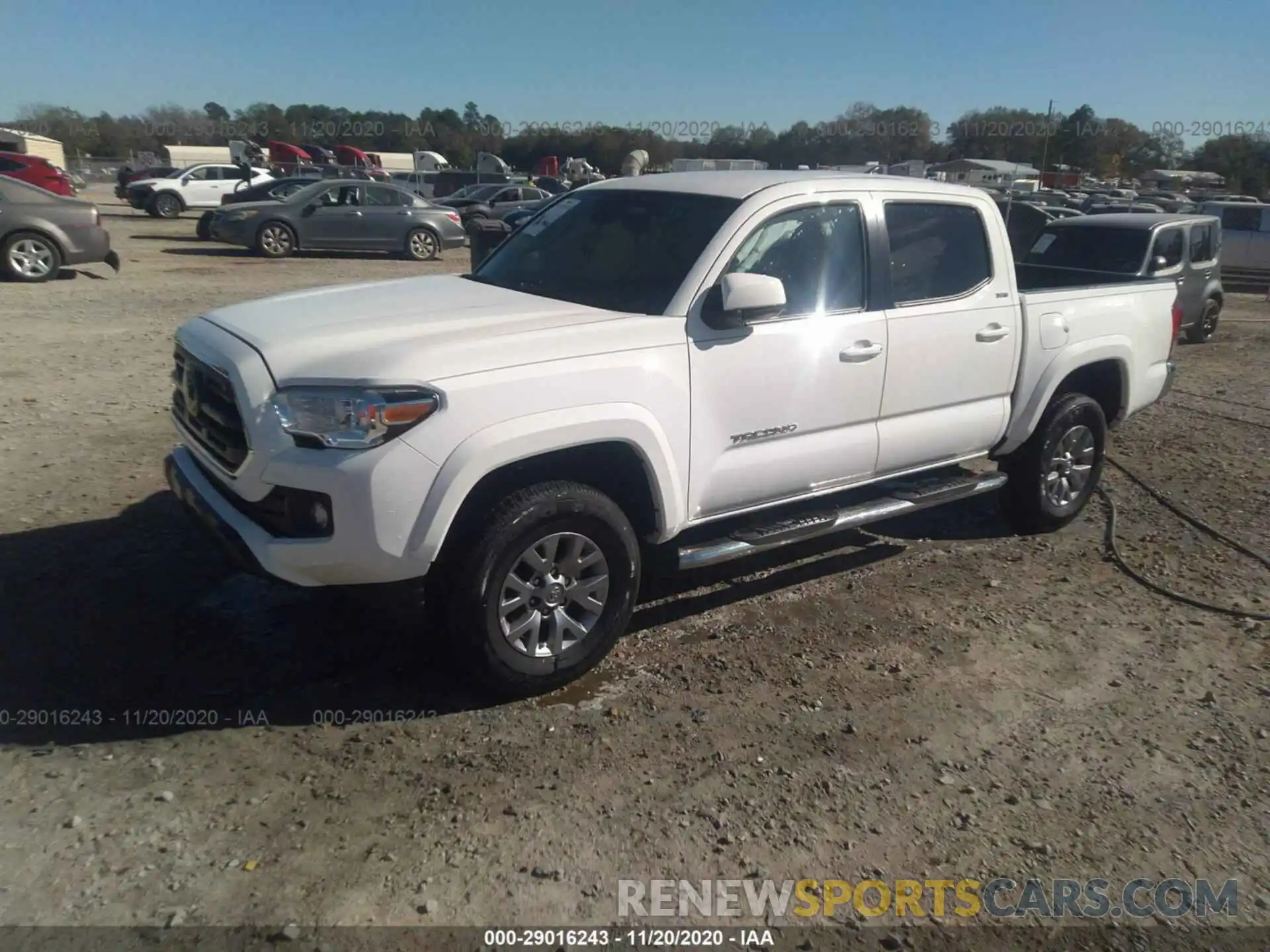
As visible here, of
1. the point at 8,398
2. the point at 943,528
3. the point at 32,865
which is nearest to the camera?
the point at 32,865

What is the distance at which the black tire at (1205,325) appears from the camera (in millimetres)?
13188

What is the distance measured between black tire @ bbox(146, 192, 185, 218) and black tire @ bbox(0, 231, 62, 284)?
638 inches

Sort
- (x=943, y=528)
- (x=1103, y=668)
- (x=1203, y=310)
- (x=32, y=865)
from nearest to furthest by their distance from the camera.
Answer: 1. (x=32, y=865)
2. (x=1103, y=668)
3. (x=943, y=528)
4. (x=1203, y=310)

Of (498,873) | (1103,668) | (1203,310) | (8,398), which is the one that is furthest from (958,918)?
(1203,310)

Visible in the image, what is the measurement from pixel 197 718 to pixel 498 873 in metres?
1.46

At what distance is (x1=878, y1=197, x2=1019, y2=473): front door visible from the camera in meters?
4.80

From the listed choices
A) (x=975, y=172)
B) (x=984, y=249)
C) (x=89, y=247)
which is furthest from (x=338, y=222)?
(x=984, y=249)

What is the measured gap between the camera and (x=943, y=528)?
6.11m

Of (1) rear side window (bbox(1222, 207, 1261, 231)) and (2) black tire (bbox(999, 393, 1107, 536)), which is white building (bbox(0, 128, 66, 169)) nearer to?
(1) rear side window (bbox(1222, 207, 1261, 231))

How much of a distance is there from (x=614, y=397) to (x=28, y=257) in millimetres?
13104

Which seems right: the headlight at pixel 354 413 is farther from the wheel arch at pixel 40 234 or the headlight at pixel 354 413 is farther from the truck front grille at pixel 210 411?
the wheel arch at pixel 40 234

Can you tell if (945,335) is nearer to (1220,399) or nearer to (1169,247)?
(1220,399)

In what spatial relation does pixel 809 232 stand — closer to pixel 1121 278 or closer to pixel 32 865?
pixel 32 865

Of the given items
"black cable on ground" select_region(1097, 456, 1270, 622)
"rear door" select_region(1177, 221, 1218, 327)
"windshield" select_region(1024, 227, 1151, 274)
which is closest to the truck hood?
"black cable on ground" select_region(1097, 456, 1270, 622)
